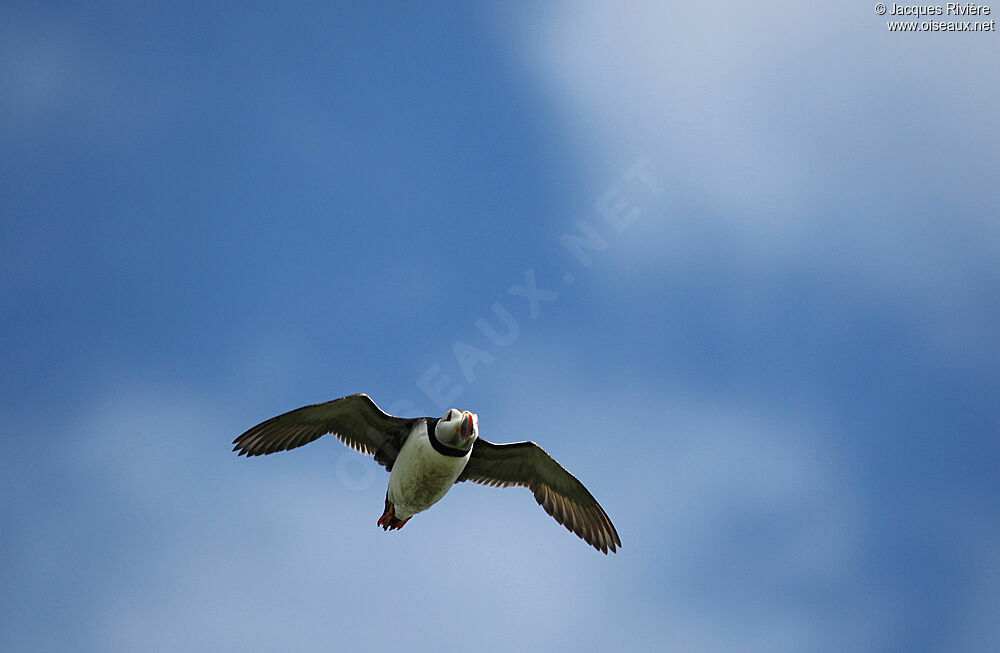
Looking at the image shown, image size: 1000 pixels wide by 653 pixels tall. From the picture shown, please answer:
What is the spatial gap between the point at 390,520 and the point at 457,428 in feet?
8.71

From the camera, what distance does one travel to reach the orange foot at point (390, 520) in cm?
1428

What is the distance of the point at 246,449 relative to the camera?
14.0 metres

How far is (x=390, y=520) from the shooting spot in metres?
14.5

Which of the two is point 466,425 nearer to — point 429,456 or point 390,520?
point 429,456

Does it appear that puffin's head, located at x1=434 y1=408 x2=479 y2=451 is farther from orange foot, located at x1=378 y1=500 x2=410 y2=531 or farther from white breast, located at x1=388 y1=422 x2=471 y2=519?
orange foot, located at x1=378 y1=500 x2=410 y2=531

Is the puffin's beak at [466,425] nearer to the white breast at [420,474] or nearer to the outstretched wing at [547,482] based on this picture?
the white breast at [420,474]

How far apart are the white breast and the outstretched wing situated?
81 centimetres

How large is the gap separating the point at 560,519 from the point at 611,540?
3.15 ft

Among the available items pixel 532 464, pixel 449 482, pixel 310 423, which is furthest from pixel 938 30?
Answer: pixel 310 423

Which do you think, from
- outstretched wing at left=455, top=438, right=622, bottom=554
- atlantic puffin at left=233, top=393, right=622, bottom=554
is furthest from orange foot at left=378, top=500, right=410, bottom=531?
outstretched wing at left=455, top=438, right=622, bottom=554

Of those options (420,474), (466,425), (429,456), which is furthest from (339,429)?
(466,425)

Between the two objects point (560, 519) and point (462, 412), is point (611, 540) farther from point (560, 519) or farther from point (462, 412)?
point (462, 412)

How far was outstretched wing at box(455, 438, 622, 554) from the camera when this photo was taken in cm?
1450

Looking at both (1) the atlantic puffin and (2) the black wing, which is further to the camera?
(2) the black wing
